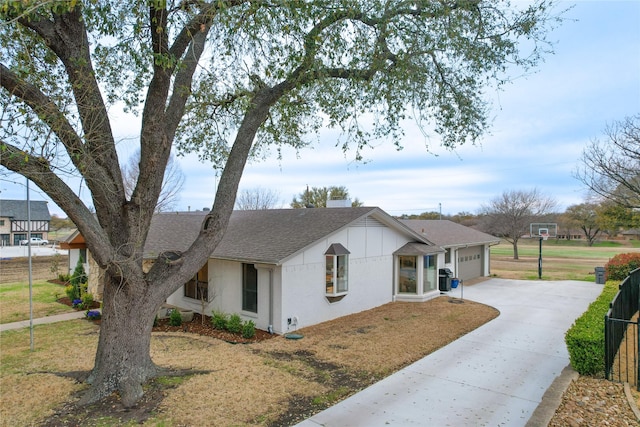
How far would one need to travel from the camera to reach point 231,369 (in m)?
7.80

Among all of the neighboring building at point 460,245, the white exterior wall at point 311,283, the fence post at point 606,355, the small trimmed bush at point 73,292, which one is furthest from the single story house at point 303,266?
the fence post at point 606,355

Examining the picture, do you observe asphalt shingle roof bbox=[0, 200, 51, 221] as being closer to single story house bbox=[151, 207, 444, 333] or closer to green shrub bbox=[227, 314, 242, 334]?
single story house bbox=[151, 207, 444, 333]

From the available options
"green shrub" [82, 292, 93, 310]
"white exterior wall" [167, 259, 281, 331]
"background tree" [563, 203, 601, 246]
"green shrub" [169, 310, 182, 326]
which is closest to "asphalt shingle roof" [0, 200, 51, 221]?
"green shrub" [82, 292, 93, 310]

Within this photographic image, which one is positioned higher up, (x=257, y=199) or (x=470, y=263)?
(x=257, y=199)

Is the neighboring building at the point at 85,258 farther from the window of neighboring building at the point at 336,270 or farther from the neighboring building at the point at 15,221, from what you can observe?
the neighboring building at the point at 15,221

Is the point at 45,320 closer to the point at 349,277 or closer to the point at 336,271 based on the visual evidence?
the point at 336,271

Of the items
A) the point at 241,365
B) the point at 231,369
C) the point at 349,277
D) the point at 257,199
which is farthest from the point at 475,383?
the point at 257,199

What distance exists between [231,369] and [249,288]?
4.19m

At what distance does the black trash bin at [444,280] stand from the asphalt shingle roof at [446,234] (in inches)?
53.7

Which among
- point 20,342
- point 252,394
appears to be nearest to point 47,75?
point 252,394

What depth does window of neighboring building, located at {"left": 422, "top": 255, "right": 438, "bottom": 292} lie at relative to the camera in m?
15.9

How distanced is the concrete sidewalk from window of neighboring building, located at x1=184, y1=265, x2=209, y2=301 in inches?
147

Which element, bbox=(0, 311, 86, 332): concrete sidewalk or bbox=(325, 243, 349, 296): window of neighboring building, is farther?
bbox=(325, 243, 349, 296): window of neighboring building

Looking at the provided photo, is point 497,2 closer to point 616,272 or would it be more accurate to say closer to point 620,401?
point 620,401
